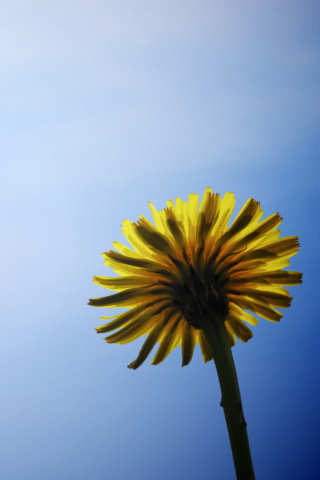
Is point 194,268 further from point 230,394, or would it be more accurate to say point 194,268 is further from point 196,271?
point 230,394

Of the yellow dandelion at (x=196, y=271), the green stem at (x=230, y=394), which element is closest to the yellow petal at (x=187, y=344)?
the yellow dandelion at (x=196, y=271)

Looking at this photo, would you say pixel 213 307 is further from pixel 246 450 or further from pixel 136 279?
pixel 246 450

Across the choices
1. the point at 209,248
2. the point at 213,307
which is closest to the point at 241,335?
the point at 213,307

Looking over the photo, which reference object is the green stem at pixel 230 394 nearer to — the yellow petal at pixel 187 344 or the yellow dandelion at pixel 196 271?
the yellow dandelion at pixel 196 271

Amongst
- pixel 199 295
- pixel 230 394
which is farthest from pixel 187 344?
pixel 230 394

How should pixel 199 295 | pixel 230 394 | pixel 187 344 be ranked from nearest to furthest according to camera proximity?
pixel 230 394 → pixel 199 295 → pixel 187 344

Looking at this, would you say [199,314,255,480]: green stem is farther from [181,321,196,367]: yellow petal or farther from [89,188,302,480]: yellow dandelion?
[181,321,196,367]: yellow petal

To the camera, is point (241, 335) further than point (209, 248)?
Yes
